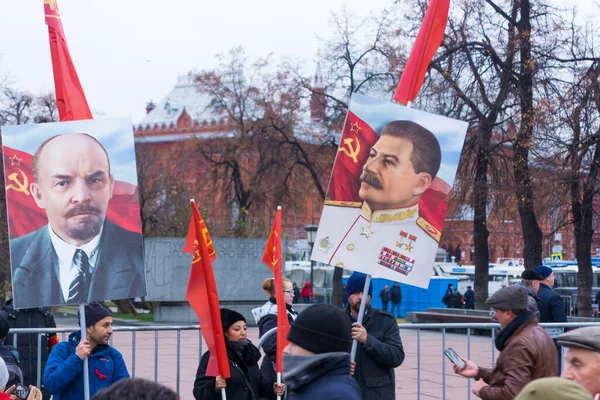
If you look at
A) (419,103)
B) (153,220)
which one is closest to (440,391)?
(419,103)

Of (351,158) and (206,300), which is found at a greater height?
(351,158)

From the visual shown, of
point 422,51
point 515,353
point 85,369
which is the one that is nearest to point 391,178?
point 422,51

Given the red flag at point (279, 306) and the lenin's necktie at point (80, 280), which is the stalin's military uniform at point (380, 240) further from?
the lenin's necktie at point (80, 280)

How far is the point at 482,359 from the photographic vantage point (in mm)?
12250

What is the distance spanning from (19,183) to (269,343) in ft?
7.46

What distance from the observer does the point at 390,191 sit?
5918 mm

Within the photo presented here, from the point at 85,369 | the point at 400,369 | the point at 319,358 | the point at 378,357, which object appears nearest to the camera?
the point at 319,358

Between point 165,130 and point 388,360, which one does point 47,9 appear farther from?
point 165,130

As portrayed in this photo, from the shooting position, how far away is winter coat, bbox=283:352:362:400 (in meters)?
3.41

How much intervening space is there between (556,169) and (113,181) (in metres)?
17.8

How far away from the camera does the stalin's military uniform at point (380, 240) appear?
590cm

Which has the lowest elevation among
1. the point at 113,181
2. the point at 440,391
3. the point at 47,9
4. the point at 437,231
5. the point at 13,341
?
the point at 440,391

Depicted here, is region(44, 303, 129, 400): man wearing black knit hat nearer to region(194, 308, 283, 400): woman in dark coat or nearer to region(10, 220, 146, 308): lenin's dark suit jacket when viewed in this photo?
region(10, 220, 146, 308): lenin's dark suit jacket

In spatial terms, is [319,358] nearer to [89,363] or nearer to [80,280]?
[80,280]
